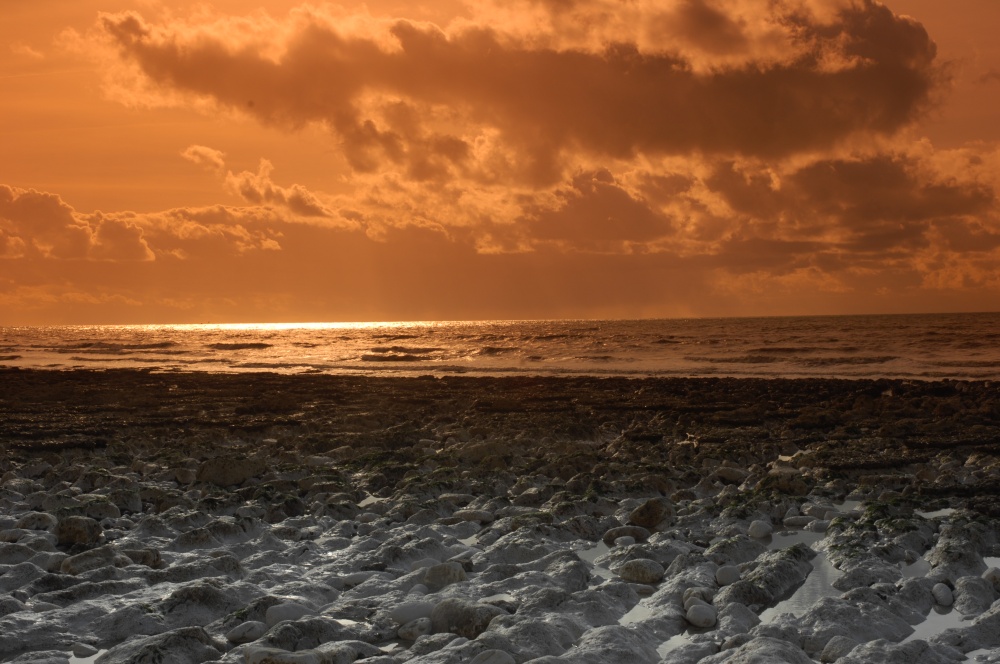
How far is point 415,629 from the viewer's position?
17.3 feet

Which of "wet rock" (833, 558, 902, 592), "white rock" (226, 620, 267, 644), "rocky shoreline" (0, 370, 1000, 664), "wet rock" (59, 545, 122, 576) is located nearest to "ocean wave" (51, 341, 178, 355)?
"rocky shoreline" (0, 370, 1000, 664)

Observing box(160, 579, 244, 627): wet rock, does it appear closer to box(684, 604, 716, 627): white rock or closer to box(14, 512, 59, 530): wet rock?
box(14, 512, 59, 530): wet rock

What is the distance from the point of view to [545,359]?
145 ft

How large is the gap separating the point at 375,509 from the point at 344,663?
388 centimetres

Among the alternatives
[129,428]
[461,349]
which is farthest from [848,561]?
[461,349]

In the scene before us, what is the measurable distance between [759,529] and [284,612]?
4241 mm

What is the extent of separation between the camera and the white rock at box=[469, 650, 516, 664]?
4.54 m

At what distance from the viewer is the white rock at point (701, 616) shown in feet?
17.6

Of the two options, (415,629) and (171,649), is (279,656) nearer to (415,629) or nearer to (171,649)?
(171,649)

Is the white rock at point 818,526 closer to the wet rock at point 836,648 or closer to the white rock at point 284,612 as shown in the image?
the wet rock at point 836,648

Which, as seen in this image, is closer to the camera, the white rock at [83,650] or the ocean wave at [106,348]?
the white rock at [83,650]

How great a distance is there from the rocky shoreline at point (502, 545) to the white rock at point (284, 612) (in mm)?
14

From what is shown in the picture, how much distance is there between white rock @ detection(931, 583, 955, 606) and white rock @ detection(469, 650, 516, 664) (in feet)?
10.0

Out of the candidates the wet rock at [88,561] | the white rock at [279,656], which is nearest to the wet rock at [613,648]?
the white rock at [279,656]
